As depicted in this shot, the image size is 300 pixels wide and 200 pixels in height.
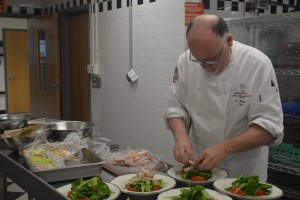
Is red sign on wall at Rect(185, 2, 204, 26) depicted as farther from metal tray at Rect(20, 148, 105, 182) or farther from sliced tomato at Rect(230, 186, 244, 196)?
sliced tomato at Rect(230, 186, 244, 196)

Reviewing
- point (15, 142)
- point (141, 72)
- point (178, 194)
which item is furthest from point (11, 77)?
point (178, 194)

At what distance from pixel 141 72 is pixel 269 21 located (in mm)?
1529

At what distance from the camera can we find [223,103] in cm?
195

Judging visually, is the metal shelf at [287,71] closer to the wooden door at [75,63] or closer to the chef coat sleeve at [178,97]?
the chef coat sleeve at [178,97]

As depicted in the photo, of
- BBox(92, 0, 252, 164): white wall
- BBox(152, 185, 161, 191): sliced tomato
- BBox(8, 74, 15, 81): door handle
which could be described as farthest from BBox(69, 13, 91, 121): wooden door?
BBox(152, 185, 161, 191): sliced tomato

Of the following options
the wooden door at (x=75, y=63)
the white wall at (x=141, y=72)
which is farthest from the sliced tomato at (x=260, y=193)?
the wooden door at (x=75, y=63)

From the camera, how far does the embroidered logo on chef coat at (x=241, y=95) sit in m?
1.89

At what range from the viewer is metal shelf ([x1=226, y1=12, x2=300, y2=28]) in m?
2.61

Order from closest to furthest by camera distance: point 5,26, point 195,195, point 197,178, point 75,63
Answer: point 195,195 < point 197,178 < point 75,63 < point 5,26

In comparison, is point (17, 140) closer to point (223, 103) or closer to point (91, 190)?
point (91, 190)

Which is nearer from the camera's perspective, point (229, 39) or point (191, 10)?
point (229, 39)

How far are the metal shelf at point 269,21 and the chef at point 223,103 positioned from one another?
85 cm

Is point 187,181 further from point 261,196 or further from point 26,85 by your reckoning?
point 26,85

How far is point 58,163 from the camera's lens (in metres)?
1.80
